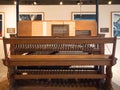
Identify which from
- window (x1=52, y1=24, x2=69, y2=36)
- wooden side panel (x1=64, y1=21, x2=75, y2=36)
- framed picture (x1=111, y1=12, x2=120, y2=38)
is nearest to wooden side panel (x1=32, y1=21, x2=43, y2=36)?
window (x1=52, y1=24, x2=69, y2=36)

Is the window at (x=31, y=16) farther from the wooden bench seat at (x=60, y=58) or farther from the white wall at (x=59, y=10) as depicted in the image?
the wooden bench seat at (x=60, y=58)

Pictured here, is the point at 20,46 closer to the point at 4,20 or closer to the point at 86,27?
the point at 86,27

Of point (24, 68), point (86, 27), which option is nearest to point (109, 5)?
point (86, 27)

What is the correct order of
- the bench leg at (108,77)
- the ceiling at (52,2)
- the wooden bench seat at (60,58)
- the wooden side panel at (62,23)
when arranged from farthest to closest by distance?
the ceiling at (52,2), the wooden side panel at (62,23), the bench leg at (108,77), the wooden bench seat at (60,58)

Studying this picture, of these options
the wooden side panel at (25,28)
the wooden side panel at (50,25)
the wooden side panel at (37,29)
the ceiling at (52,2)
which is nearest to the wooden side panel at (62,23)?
the wooden side panel at (50,25)

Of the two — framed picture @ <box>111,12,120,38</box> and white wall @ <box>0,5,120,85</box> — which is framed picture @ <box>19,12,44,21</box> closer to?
white wall @ <box>0,5,120,85</box>

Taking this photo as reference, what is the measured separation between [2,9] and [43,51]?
666 centimetres

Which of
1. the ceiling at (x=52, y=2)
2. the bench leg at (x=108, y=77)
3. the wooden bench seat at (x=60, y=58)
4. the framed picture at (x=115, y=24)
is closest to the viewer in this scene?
the wooden bench seat at (x=60, y=58)

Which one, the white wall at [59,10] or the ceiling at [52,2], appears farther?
the ceiling at [52,2]

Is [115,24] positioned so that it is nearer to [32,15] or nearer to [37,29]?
[32,15]

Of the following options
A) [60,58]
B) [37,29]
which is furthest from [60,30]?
[60,58]

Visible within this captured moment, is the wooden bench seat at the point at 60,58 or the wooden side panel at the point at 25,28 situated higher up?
the wooden side panel at the point at 25,28

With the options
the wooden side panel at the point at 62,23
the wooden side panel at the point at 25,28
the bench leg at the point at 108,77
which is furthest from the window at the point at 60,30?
the bench leg at the point at 108,77

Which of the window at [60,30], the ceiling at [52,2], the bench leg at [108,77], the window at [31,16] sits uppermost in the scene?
the ceiling at [52,2]
